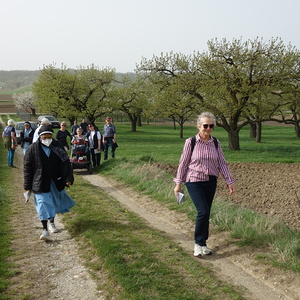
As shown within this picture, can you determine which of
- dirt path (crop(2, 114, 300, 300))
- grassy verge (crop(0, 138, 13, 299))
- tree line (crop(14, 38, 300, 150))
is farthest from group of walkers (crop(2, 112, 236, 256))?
tree line (crop(14, 38, 300, 150))

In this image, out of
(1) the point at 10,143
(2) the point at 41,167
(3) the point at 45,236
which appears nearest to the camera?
(3) the point at 45,236

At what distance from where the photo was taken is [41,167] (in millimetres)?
6664

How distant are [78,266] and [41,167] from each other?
193cm

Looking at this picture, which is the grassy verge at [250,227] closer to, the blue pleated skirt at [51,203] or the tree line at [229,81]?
the blue pleated skirt at [51,203]

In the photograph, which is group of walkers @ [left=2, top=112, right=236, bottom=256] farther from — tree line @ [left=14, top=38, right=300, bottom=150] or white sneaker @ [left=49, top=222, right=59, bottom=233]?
tree line @ [left=14, top=38, right=300, bottom=150]

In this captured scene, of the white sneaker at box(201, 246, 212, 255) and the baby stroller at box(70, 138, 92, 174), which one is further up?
the baby stroller at box(70, 138, 92, 174)

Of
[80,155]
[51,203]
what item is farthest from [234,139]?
[51,203]

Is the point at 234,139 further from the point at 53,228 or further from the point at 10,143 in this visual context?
the point at 53,228

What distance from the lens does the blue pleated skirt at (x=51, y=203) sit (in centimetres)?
669

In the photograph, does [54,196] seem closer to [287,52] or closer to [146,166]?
[146,166]

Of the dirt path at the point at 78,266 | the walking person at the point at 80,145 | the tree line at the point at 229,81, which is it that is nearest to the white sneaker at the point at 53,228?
the dirt path at the point at 78,266

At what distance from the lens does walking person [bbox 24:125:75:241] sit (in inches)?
263

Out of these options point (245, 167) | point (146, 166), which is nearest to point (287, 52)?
point (245, 167)

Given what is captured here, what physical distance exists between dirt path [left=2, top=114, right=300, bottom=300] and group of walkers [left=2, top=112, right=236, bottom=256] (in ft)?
1.01
